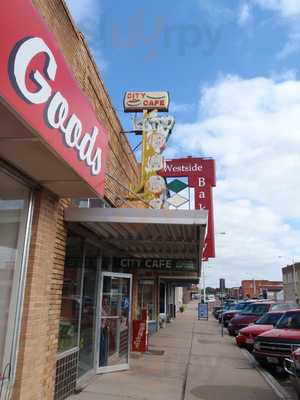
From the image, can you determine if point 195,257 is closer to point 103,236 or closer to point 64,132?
point 103,236

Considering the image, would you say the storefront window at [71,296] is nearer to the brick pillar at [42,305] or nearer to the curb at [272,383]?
the brick pillar at [42,305]

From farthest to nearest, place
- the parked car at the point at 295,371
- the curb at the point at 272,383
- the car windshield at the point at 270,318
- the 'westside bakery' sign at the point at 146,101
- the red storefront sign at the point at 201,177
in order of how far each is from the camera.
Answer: the red storefront sign at the point at 201,177 < the car windshield at the point at 270,318 < the 'westside bakery' sign at the point at 146,101 < the curb at the point at 272,383 < the parked car at the point at 295,371

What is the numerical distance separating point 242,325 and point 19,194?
57.9 ft

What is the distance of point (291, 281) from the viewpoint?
7056cm

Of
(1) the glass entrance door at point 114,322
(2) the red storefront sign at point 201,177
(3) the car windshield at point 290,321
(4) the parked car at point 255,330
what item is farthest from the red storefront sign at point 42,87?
(4) the parked car at point 255,330

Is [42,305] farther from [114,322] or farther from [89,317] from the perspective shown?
[114,322]

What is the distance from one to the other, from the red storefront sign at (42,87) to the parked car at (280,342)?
26.3ft

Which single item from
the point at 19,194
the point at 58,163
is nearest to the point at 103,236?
the point at 19,194

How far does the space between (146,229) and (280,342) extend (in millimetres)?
5759

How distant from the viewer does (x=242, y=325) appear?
832 inches

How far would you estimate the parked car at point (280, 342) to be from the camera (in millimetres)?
11188

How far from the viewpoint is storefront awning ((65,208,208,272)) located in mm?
7043

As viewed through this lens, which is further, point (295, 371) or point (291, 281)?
point (291, 281)

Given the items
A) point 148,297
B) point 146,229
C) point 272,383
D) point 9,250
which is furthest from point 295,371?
point 148,297
